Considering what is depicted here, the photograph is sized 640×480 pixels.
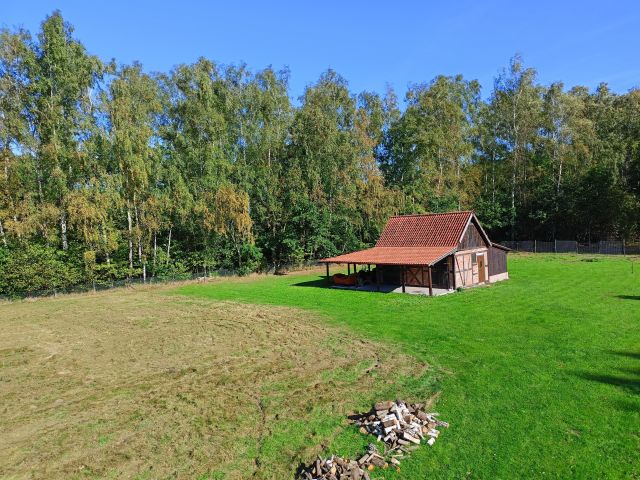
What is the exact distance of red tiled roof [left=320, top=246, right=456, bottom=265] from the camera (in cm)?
2408

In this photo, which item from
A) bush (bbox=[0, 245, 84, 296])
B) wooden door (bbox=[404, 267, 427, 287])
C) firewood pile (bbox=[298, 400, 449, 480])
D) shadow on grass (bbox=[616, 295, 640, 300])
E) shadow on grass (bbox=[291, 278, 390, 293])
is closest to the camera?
firewood pile (bbox=[298, 400, 449, 480])

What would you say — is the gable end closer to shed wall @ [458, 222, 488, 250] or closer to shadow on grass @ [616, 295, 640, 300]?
shed wall @ [458, 222, 488, 250]

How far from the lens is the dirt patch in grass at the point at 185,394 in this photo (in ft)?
26.1

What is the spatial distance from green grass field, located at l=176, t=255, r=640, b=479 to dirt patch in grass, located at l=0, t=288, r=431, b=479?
774 millimetres

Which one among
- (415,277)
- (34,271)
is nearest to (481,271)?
(415,277)

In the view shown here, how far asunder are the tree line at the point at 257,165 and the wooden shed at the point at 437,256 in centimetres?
1243

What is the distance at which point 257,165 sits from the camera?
41.0m

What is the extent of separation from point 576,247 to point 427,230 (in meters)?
25.7

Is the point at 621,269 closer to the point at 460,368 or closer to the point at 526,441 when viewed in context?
the point at 460,368

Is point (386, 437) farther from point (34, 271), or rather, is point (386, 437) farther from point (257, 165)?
point (257, 165)

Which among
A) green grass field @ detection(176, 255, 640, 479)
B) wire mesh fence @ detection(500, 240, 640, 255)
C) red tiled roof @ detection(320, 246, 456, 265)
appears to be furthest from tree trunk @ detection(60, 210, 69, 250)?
wire mesh fence @ detection(500, 240, 640, 255)

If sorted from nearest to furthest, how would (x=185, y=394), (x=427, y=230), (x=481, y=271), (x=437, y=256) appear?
1. (x=185, y=394)
2. (x=437, y=256)
3. (x=481, y=271)
4. (x=427, y=230)

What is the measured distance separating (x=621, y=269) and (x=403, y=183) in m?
23.9

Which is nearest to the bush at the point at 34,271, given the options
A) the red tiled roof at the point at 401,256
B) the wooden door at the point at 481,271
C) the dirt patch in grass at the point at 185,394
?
the dirt patch in grass at the point at 185,394
